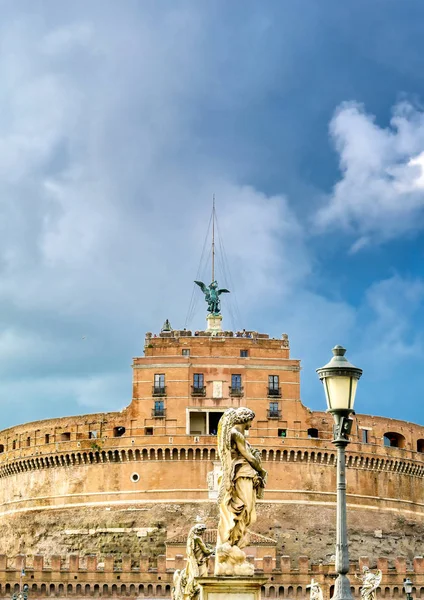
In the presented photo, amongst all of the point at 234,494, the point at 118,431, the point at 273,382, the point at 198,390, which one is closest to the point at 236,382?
the point at 273,382

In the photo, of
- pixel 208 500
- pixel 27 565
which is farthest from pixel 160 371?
pixel 27 565

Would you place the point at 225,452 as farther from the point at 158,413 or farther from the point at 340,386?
the point at 158,413

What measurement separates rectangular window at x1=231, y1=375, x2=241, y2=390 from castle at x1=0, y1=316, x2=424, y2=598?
114mm

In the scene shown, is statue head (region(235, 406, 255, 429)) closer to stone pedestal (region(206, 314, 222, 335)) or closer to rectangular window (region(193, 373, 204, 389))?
rectangular window (region(193, 373, 204, 389))

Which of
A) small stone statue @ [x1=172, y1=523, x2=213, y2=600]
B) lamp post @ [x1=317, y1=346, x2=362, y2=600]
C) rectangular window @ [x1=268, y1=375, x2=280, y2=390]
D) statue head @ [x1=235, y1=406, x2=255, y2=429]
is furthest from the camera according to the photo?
rectangular window @ [x1=268, y1=375, x2=280, y2=390]

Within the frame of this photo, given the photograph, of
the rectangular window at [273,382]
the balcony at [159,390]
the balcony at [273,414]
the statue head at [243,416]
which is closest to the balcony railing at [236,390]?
the rectangular window at [273,382]

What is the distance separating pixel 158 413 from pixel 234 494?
69.1 meters

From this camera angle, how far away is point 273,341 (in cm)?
8338

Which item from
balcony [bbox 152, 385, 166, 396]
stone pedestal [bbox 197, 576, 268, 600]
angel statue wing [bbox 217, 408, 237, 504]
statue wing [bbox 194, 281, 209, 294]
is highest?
statue wing [bbox 194, 281, 209, 294]

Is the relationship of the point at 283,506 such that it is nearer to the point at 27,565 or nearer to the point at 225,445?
the point at 27,565

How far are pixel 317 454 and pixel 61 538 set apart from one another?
60.5 ft

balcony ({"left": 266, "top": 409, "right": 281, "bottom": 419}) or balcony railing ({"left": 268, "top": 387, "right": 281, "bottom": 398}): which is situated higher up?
balcony railing ({"left": 268, "top": 387, "right": 281, "bottom": 398})

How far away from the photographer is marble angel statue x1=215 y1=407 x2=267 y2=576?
1220cm

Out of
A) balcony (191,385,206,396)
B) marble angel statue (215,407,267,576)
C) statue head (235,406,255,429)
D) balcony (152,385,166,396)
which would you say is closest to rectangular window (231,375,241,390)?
balcony (191,385,206,396)
